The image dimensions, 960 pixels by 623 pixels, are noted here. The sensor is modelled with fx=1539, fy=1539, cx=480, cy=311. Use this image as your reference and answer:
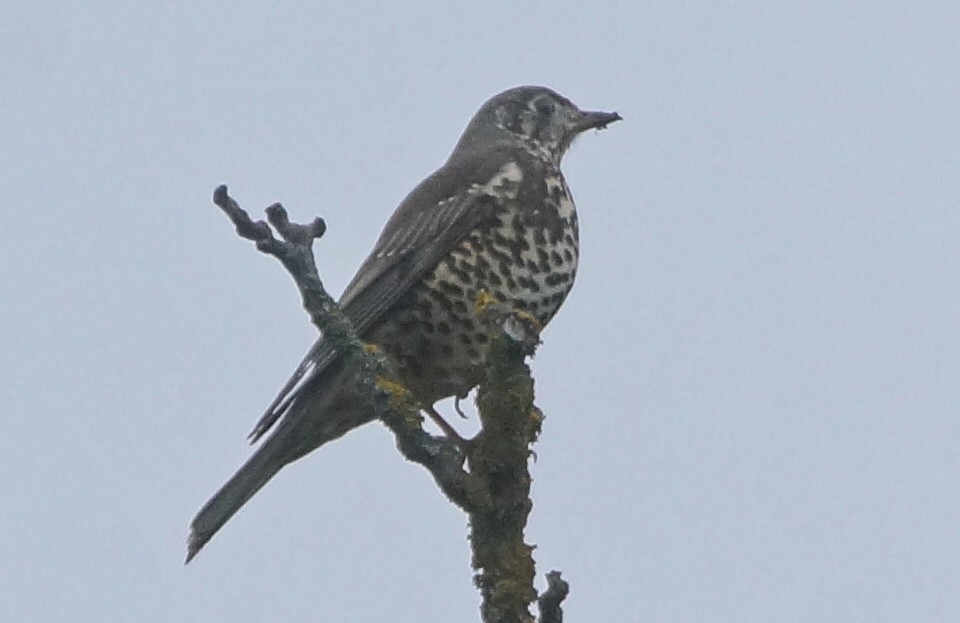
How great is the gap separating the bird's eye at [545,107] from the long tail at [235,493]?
2.57m

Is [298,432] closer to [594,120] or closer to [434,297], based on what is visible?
[434,297]

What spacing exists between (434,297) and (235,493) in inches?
47.7

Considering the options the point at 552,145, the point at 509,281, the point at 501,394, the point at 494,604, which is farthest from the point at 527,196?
the point at 494,604

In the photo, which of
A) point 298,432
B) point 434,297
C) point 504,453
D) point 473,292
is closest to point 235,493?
point 298,432

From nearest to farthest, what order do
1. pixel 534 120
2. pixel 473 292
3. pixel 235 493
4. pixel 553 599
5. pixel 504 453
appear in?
pixel 553 599, pixel 504 453, pixel 235 493, pixel 473 292, pixel 534 120

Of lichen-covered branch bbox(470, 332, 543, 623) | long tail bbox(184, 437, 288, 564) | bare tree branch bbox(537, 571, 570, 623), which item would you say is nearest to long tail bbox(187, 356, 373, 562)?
long tail bbox(184, 437, 288, 564)

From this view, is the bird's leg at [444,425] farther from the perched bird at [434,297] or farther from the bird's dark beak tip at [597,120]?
the bird's dark beak tip at [597,120]

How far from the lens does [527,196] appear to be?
710cm

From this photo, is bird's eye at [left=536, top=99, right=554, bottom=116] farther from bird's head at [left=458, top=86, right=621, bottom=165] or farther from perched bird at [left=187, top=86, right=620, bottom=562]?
perched bird at [left=187, top=86, right=620, bottom=562]

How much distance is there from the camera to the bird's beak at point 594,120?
8.29 m

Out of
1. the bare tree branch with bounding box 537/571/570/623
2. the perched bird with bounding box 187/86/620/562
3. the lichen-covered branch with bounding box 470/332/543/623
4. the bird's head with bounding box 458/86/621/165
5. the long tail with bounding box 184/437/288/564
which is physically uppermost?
the bird's head with bounding box 458/86/621/165

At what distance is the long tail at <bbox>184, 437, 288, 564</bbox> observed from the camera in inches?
255

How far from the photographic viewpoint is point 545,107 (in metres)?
8.37

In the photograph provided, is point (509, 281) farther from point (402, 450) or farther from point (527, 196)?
point (402, 450)
